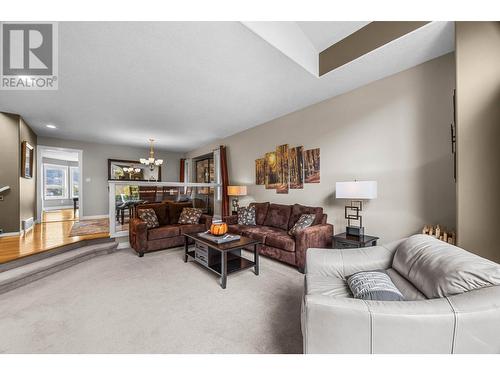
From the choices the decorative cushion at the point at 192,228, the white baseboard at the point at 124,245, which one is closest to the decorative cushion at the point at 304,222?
the decorative cushion at the point at 192,228

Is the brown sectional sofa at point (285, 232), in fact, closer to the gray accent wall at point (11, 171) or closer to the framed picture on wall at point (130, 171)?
the gray accent wall at point (11, 171)

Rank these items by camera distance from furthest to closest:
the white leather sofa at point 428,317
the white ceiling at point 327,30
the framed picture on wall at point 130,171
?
the framed picture on wall at point 130,171 → the white ceiling at point 327,30 → the white leather sofa at point 428,317

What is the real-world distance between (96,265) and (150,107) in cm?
287

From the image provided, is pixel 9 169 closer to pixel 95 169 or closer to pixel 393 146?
pixel 95 169

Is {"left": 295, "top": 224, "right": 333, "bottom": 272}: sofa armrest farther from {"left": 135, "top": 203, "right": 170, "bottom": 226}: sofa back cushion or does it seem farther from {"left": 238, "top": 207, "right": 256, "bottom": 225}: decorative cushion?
{"left": 135, "top": 203, "right": 170, "bottom": 226}: sofa back cushion

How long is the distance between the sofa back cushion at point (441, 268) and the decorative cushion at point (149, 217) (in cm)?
377

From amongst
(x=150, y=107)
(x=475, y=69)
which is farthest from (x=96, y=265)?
(x=475, y=69)

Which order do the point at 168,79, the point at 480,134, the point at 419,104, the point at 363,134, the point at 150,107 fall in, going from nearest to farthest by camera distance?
1. the point at 480,134
2. the point at 419,104
3. the point at 168,79
4. the point at 363,134
5. the point at 150,107

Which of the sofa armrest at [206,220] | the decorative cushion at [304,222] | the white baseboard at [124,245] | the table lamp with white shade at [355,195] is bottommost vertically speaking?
the white baseboard at [124,245]

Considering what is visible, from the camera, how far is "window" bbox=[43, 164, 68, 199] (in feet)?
27.3

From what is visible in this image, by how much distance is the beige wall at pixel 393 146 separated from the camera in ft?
7.99

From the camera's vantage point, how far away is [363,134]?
311 centimetres
